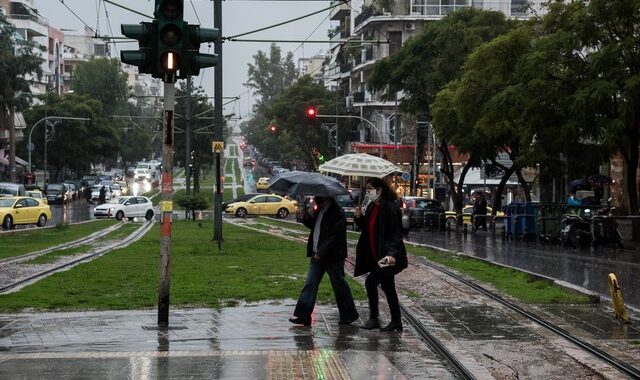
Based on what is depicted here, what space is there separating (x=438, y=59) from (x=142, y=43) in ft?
140

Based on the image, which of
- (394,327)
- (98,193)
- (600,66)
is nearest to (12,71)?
(98,193)

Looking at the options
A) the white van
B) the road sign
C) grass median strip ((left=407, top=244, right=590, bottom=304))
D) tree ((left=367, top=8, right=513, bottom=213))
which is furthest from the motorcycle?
the white van

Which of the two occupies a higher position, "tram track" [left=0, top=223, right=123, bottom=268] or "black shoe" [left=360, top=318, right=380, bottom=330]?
"black shoe" [left=360, top=318, right=380, bottom=330]

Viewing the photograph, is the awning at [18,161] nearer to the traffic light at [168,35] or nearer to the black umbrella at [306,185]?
the black umbrella at [306,185]

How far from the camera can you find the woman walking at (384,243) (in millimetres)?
12109

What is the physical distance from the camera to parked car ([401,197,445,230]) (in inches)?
1922

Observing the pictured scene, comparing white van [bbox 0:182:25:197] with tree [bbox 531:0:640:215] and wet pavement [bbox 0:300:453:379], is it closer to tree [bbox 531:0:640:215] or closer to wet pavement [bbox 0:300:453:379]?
tree [bbox 531:0:640:215]

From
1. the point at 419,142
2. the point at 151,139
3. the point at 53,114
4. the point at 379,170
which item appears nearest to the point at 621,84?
the point at 379,170

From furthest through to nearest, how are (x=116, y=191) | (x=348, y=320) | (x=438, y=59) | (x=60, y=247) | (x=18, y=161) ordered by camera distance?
1. (x=18, y=161)
2. (x=116, y=191)
3. (x=438, y=59)
4. (x=60, y=247)
5. (x=348, y=320)

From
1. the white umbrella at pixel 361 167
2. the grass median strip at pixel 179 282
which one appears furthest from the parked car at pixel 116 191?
the white umbrella at pixel 361 167

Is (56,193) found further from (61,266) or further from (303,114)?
(61,266)

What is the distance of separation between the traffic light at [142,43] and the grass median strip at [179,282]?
380cm

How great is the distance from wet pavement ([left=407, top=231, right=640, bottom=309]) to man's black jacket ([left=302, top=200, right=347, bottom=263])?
5210 mm

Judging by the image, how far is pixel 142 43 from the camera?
469 inches
